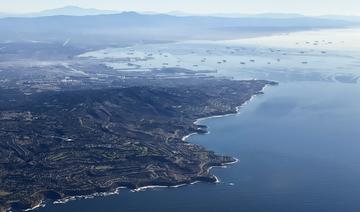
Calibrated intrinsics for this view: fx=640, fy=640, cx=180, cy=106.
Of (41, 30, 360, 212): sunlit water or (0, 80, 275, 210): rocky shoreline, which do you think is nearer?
(41, 30, 360, 212): sunlit water

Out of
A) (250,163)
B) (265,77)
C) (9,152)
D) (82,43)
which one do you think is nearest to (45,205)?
(9,152)

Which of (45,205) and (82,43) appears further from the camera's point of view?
(82,43)

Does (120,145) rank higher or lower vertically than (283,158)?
higher

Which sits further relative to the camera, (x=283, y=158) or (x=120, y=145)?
(x=120, y=145)

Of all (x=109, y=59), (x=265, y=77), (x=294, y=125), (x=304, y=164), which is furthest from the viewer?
(x=109, y=59)

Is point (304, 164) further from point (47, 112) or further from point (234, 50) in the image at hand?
point (234, 50)

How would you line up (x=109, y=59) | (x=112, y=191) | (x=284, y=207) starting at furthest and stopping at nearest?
(x=109, y=59)
(x=112, y=191)
(x=284, y=207)

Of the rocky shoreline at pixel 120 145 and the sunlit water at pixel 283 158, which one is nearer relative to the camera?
the sunlit water at pixel 283 158

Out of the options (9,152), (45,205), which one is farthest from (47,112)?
(45,205)
